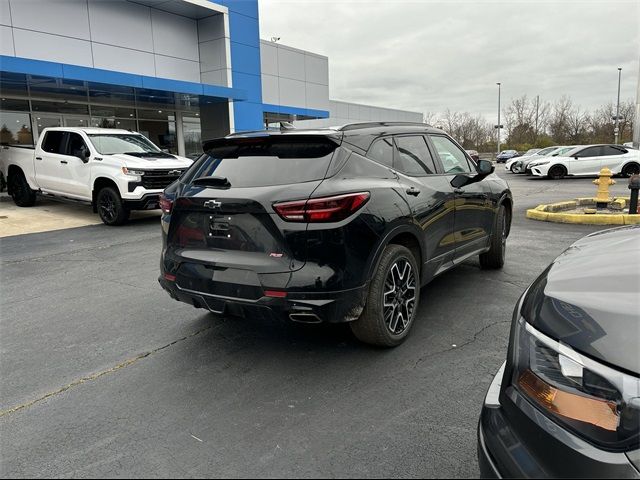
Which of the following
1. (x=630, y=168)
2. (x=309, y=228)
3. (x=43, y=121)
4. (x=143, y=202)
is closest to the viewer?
(x=309, y=228)

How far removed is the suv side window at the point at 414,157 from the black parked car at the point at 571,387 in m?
2.23

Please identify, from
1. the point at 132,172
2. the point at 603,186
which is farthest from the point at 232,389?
the point at 603,186

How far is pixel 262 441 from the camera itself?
8.38 ft

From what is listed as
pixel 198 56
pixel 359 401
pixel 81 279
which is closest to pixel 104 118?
pixel 198 56

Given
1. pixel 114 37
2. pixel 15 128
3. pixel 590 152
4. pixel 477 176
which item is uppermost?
pixel 114 37

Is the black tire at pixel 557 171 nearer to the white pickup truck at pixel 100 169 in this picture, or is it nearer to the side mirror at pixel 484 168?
the white pickup truck at pixel 100 169

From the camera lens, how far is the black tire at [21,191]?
40.5 ft

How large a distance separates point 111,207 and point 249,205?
8.05 meters

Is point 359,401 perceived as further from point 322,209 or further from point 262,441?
point 322,209

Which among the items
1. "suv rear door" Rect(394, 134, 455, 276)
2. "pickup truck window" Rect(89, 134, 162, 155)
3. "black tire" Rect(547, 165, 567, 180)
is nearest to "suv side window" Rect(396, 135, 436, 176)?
"suv rear door" Rect(394, 134, 455, 276)

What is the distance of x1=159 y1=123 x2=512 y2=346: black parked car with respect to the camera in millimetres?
3109

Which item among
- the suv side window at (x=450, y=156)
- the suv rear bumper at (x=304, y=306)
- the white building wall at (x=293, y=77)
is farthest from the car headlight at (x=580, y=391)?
the white building wall at (x=293, y=77)

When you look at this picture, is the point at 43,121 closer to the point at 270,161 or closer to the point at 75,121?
the point at 75,121

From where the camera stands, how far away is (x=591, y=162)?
2158 centimetres
